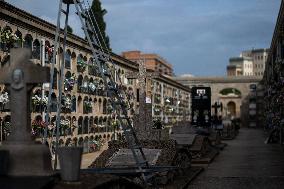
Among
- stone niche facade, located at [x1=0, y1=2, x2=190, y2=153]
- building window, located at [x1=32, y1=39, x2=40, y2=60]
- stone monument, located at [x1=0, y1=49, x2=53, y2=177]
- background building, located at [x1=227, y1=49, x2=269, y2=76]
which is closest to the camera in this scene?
stone monument, located at [x1=0, y1=49, x2=53, y2=177]

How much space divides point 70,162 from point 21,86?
3.11 feet

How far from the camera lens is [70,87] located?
596 inches

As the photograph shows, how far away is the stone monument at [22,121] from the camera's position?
16.6ft

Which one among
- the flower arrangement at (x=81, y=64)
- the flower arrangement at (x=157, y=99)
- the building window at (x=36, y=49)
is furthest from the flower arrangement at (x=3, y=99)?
the flower arrangement at (x=157, y=99)

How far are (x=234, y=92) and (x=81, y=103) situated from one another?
4598 centimetres

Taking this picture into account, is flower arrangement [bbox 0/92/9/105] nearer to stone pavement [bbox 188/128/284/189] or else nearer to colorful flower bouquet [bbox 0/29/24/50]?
colorful flower bouquet [bbox 0/29/24/50]

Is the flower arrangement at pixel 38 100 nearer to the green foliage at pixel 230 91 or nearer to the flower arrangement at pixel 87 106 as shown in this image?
the flower arrangement at pixel 87 106

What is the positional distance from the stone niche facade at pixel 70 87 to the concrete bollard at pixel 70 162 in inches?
177

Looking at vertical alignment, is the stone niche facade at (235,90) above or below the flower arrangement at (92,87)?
above

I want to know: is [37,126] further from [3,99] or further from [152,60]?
[152,60]

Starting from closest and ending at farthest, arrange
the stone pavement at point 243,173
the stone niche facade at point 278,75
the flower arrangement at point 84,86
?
the stone pavement at point 243,173 < the flower arrangement at point 84,86 < the stone niche facade at point 278,75

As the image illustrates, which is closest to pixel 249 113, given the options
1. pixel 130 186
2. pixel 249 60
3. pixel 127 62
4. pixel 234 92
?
pixel 234 92

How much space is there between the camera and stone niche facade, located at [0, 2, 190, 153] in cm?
1180

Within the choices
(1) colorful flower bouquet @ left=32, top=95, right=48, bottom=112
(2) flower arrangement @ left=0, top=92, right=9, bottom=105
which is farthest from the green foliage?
(2) flower arrangement @ left=0, top=92, right=9, bottom=105
